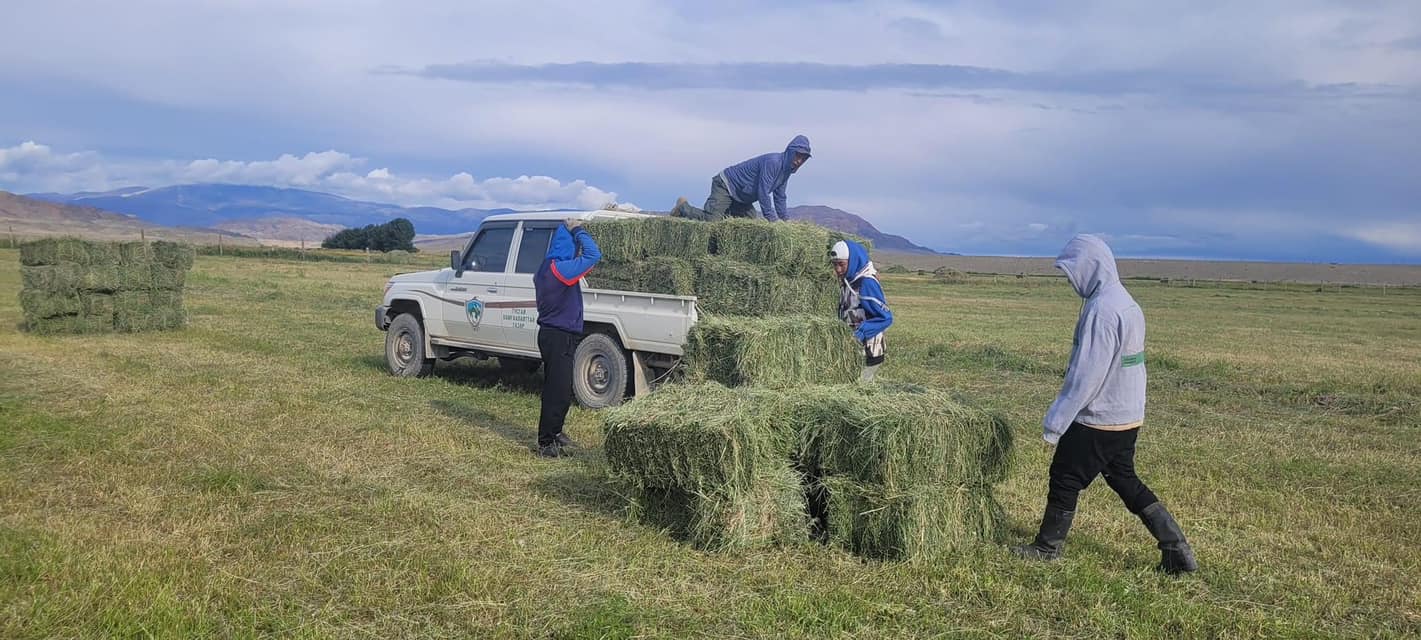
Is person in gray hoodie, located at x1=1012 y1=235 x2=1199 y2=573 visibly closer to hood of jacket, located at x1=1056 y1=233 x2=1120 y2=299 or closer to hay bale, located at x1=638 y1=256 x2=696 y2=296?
hood of jacket, located at x1=1056 y1=233 x2=1120 y2=299

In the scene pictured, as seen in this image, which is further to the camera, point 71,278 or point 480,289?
point 71,278

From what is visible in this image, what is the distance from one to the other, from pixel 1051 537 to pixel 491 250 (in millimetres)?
7291

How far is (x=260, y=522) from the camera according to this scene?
220 inches

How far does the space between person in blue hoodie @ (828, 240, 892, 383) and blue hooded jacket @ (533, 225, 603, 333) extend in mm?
1985

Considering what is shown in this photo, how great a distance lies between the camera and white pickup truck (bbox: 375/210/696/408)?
925cm

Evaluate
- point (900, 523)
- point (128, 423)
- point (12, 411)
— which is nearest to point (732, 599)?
point (900, 523)

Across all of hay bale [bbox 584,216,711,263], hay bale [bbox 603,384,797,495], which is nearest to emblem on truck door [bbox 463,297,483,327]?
hay bale [bbox 584,216,711,263]

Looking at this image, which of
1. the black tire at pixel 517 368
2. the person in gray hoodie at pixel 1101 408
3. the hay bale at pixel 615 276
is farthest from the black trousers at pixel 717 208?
the person in gray hoodie at pixel 1101 408

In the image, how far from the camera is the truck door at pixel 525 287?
33.7ft

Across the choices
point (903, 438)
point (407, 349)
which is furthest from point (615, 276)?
point (903, 438)

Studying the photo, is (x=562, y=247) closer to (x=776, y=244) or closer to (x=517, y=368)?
(x=776, y=244)

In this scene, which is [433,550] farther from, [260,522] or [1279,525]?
[1279,525]

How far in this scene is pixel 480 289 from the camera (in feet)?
35.5

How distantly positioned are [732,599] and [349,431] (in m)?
4.77
